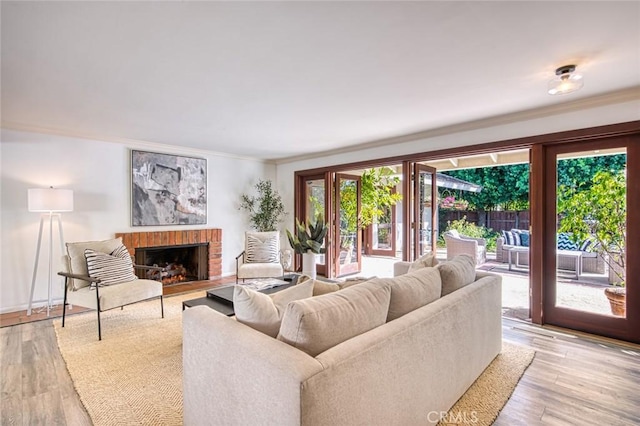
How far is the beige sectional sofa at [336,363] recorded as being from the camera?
1075 mm

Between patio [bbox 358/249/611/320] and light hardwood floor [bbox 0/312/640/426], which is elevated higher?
patio [bbox 358/249/611/320]

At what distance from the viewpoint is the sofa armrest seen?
1048 mm

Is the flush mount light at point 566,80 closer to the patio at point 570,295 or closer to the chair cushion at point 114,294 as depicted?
the patio at point 570,295

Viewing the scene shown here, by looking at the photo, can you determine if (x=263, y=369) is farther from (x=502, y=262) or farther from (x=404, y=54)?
(x=502, y=262)

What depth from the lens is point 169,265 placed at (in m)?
5.25

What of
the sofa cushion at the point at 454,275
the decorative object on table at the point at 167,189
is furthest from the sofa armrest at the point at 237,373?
the decorative object on table at the point at 167,189

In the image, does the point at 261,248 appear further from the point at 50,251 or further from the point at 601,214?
the point at 601,214

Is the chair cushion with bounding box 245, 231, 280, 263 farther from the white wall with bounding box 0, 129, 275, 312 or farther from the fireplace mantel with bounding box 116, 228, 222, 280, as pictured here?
the white wall with bounding box 0, 129, 275, 312

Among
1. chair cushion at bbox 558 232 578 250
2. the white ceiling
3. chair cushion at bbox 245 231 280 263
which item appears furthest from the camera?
chair cushion at bbox 245 231 280 263

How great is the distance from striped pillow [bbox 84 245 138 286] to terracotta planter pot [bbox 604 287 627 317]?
4.94 m

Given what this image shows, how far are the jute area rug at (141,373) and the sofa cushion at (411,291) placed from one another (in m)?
0.69

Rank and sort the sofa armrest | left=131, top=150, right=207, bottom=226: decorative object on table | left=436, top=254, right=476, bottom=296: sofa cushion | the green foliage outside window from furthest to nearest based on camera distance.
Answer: the green foliage outside window → left=131, top=150, right=207, bottom=226: decorative object on table → left=436, top=254, right=476, bottom=296: sofa cushion → the sofa armrest

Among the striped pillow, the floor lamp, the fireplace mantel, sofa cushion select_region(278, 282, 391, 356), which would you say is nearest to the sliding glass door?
sofa cushion select_region(278, 282, 391, 356)

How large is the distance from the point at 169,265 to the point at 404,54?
15.9 ft
